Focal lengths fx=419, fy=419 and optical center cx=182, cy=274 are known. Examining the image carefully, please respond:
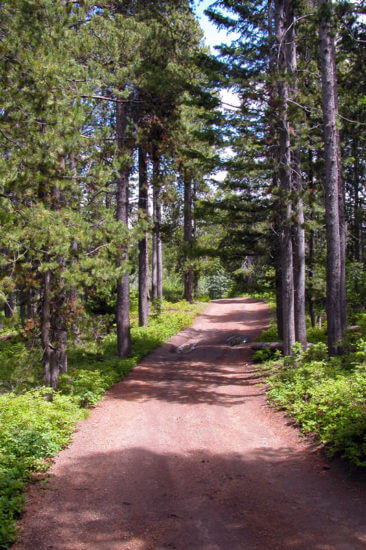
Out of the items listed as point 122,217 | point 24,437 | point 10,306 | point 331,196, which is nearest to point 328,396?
point 331,196

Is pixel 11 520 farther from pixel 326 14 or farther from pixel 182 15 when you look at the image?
pixel 182 15

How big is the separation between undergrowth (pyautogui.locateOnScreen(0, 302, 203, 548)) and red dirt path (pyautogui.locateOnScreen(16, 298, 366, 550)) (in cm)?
26

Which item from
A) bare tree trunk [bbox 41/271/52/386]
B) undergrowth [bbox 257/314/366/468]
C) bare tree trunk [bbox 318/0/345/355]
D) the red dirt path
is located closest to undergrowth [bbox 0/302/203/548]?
the red dirt path

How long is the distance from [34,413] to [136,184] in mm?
12569

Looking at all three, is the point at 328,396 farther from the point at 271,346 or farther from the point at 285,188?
the point at 271,346

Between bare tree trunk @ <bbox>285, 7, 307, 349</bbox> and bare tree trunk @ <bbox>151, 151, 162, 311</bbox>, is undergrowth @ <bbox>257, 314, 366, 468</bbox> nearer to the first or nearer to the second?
bare tree trunk @ <bbox>285, 7, 307, 349</bbox>

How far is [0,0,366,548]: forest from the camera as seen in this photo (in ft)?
25.3

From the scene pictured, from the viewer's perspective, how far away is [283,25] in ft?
41.1

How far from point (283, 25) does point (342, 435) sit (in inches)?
457

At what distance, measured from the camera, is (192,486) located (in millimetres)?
6215

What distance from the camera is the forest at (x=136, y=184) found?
304 inches

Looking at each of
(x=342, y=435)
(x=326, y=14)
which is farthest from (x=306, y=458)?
(x=326, y=14)

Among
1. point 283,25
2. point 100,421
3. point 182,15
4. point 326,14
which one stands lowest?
point 100,421

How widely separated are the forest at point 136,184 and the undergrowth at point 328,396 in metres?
0.04
